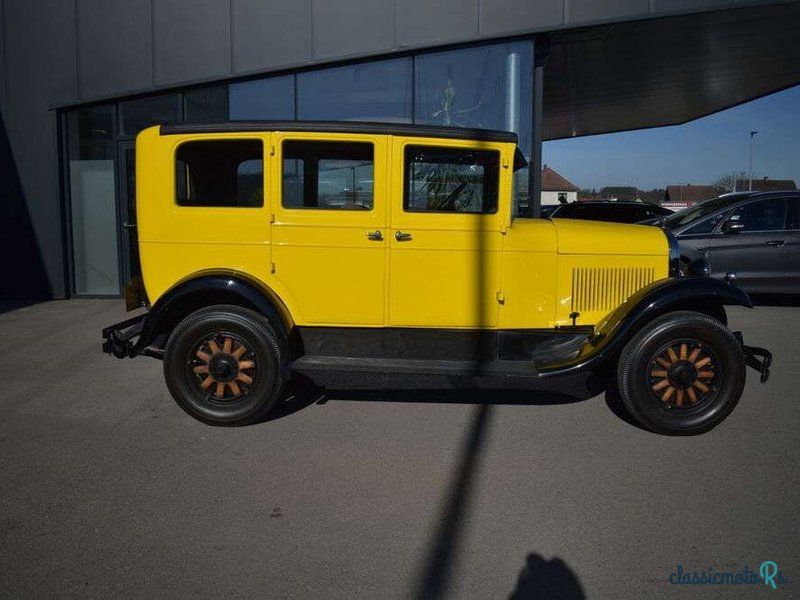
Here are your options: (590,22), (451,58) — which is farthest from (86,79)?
(590,22)

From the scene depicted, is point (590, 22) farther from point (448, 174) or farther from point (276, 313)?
point (276, 313)

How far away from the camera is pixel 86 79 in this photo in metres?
9.61

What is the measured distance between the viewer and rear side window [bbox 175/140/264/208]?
4.71 meters

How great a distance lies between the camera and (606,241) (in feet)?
15.7

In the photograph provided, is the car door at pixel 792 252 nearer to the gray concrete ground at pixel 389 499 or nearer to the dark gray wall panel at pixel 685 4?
the dark gray wall panel at pixel 685 4

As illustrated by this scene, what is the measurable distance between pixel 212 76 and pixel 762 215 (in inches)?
321

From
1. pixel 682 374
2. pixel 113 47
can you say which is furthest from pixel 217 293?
pixel 113 47

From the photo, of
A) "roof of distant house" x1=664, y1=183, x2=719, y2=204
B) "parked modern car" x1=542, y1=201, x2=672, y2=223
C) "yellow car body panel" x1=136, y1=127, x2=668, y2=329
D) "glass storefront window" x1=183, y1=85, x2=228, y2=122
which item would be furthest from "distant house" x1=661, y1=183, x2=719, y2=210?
"yellow car body panel" x1=136, y1=127, x2=668, y2=329

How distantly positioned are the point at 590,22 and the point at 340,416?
272 inches

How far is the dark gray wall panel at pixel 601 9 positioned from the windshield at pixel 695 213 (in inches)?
117

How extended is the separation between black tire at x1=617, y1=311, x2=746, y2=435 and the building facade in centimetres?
513

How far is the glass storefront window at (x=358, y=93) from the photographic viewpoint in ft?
30.9

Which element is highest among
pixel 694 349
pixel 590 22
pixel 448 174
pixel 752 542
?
pixel 590 22

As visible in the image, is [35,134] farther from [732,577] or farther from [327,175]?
[732,577]
